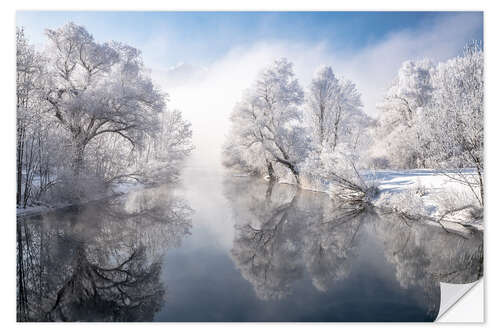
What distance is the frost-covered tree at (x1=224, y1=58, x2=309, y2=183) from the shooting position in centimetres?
1759

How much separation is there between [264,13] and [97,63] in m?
8.71

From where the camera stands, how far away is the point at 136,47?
7574mm

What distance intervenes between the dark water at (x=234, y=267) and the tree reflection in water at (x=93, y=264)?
19 mm

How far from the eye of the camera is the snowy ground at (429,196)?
7730mm

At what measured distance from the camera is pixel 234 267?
5570mm

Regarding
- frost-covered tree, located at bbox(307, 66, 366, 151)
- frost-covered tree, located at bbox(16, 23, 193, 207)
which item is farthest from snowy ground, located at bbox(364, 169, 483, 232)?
frost-covered tree, located at bbox(16, 23, 193, 207)

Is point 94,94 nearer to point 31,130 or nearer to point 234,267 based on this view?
point 31,130

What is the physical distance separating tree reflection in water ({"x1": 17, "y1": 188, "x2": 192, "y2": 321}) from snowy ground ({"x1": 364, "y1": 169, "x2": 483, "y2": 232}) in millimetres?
6809

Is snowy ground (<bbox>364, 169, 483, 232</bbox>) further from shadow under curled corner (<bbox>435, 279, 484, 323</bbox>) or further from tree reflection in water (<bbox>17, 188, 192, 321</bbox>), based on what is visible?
tree reflection in water (<bbox>17, 188, 192, 321</bbox>)

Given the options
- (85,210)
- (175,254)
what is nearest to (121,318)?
(175,254)

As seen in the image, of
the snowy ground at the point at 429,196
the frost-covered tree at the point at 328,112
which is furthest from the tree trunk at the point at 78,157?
the frost-covered tree at the point at 328,112

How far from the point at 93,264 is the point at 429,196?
9078 mm

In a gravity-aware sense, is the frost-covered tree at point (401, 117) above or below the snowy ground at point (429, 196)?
above
